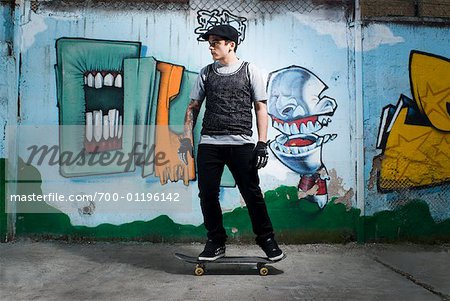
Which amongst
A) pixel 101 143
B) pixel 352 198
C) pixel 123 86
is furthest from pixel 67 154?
pixel 352 198

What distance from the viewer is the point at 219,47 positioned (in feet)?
12.3

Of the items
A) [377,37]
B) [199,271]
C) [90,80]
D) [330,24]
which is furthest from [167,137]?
[377,37]

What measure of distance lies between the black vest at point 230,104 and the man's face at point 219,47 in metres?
0.15

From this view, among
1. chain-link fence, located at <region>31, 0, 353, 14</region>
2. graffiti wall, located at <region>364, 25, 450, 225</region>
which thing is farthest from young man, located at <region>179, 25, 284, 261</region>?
graffiti wall, located at <region>364, 25, 450, 225</region>

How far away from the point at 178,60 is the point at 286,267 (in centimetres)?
228

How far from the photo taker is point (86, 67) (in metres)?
4.84

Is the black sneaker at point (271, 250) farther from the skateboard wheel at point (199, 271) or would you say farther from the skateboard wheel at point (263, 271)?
the skateboard wheel at point (199, 271)

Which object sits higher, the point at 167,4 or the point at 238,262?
the point at 167,4

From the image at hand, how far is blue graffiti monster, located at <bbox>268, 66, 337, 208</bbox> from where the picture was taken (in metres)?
4.82

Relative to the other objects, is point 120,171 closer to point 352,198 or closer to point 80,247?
point 80,247

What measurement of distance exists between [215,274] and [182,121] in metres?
1.73

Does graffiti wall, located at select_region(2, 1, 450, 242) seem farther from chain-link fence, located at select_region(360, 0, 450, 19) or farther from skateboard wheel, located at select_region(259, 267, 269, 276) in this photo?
skateboard wheel, located at select_region(259, 267, 269, 276)

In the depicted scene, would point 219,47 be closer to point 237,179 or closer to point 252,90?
point 252,90

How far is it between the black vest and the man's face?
15cm
